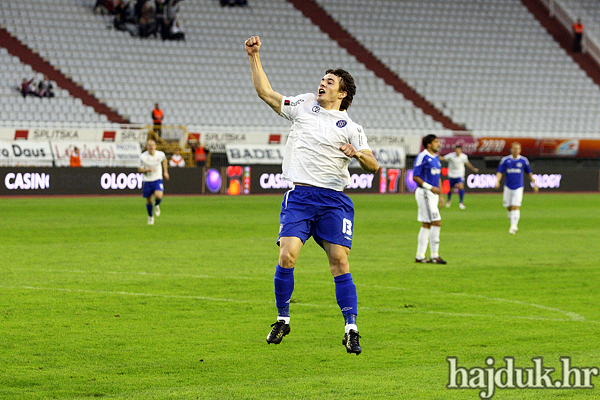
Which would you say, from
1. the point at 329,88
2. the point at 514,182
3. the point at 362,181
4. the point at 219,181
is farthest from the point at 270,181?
the point at 329,88

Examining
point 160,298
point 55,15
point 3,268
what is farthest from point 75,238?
point 55,15

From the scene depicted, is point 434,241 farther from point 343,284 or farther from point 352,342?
point 352,342

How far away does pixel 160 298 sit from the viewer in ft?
33.6

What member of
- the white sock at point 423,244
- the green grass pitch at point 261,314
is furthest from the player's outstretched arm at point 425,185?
the green grass pitch at point 261,314

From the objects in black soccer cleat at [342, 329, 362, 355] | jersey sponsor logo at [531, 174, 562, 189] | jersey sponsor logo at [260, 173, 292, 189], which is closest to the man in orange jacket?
jersey sponsor logo at [260, 173, 292, 189]

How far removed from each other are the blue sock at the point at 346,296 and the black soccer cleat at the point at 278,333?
493 millimetres

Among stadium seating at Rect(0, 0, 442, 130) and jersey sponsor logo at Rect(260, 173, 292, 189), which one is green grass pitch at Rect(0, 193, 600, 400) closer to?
jersey sponsor logo at Rect(260, 173, 292, 189)

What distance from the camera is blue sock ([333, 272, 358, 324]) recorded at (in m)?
6.76

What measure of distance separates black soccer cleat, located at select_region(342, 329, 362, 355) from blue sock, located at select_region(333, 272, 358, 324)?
0.18 m

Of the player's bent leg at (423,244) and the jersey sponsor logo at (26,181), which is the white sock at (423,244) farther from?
the jersey sponsor logo at (26,181)

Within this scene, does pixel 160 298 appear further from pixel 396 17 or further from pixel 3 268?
pixel 396 17

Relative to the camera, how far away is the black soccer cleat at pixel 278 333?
6.70 meters

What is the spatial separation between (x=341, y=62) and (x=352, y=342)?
119 feet

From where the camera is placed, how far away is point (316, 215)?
6.93 m
